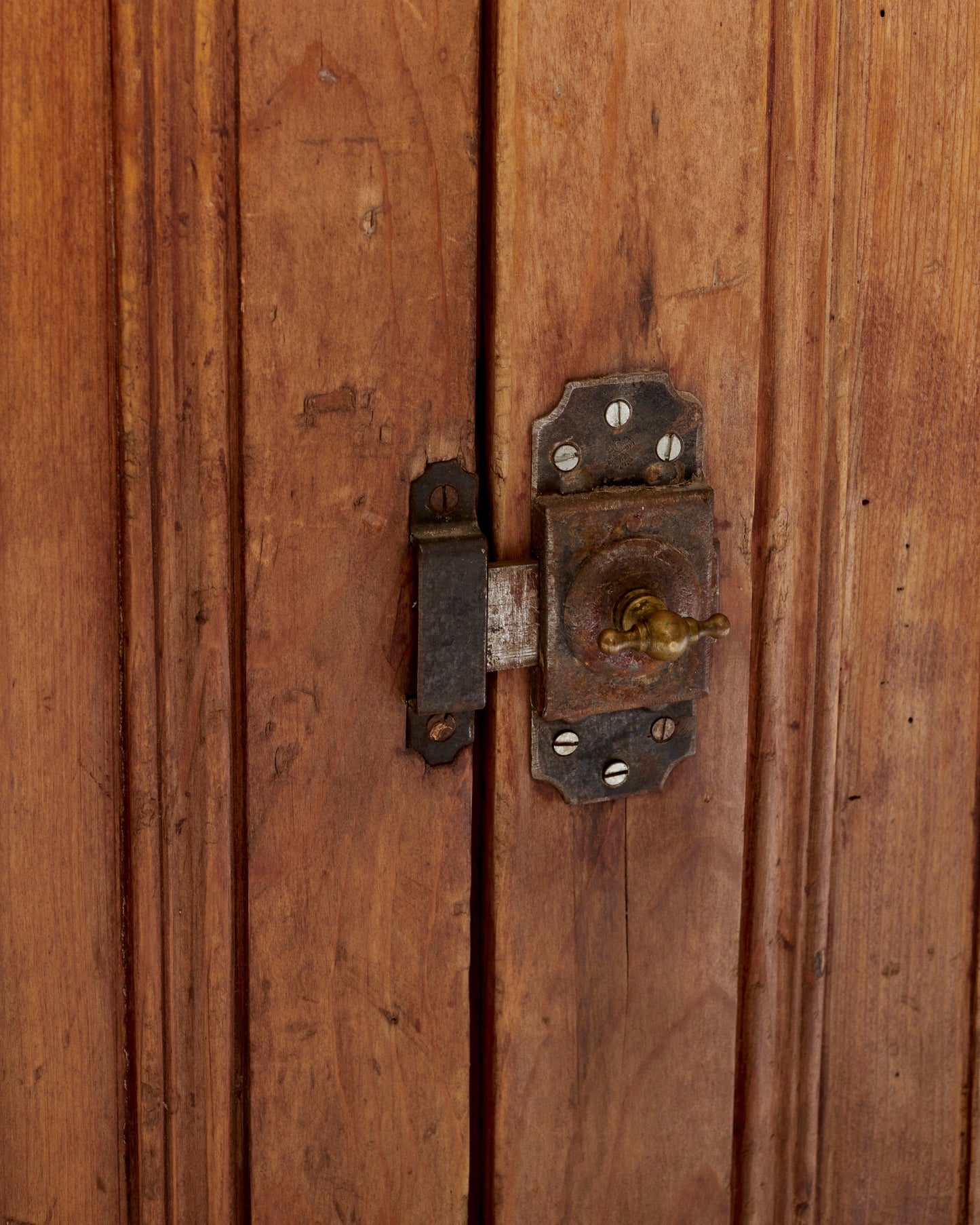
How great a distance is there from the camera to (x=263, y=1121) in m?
0.86

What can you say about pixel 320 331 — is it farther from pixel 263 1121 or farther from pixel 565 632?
pixel 263 1121

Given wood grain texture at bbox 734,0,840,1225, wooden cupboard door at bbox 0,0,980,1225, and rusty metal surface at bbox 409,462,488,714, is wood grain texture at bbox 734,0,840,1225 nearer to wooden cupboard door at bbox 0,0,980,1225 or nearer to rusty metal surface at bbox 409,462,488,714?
wooden cupboard door at bbox 0,0,980,1225

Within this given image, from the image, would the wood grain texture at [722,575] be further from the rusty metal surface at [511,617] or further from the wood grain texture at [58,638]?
the wood grain texture at [58,638]

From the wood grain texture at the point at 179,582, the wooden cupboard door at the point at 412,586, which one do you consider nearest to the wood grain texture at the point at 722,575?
the wooden cupboard door at the point at 412,586

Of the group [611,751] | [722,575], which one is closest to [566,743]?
[611,751]

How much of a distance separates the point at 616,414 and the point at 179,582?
0.82 feet

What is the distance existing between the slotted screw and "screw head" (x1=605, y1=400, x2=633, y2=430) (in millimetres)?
23

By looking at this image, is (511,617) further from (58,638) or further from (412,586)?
(58,638)

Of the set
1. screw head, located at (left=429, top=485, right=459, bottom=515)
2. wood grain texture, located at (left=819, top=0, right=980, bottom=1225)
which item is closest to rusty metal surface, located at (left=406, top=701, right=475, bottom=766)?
screw head, located at (left=429, top=485, right=459, bottom=515)

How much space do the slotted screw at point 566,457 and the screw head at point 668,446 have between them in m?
0.05

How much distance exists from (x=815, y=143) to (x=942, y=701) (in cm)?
36

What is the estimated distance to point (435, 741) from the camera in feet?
2.75

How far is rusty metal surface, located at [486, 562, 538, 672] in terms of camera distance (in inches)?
31.9

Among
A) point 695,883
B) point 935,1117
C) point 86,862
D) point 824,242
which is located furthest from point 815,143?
point 935,1117
